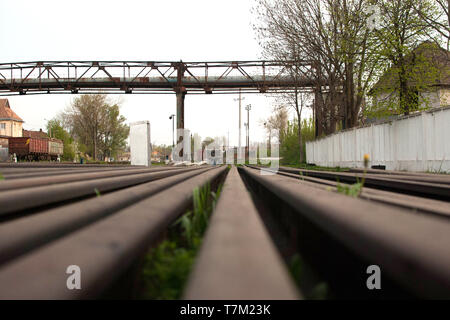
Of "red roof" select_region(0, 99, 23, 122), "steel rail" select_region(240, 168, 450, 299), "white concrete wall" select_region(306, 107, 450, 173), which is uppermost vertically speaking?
"red roof" select_region(0, 99, 23, 122)

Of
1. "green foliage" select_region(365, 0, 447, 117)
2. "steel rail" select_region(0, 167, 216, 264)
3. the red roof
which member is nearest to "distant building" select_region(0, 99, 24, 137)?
the red roof

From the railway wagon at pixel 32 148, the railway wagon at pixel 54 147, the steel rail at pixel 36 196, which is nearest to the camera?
the steel rail at pixel 36 196

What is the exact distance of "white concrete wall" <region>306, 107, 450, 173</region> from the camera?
908 cm

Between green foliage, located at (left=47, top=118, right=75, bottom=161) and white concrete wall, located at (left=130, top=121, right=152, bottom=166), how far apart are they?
149ft

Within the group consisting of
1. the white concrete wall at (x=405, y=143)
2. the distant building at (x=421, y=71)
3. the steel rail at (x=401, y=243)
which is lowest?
the steel rail at (x=401, y=243)

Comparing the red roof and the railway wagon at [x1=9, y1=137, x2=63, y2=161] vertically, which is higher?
the red roof

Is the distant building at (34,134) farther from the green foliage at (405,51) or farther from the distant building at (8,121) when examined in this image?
the green foliage at (405,51)

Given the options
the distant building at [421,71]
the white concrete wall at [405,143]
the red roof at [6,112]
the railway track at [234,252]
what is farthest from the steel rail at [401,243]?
the red roof at [6,112]

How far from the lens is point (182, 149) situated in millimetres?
24641

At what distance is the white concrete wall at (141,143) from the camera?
11.8 metres

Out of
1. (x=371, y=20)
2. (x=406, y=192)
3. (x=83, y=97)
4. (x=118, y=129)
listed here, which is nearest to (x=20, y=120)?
(x=118, y=129)

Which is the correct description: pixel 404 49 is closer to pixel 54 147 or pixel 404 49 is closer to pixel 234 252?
pixel 234 252

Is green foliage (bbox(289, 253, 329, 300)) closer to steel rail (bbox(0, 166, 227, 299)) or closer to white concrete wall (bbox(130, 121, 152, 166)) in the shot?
steel rail (bbox(0, 166, 227, 299))

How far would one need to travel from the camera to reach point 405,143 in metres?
11.1
